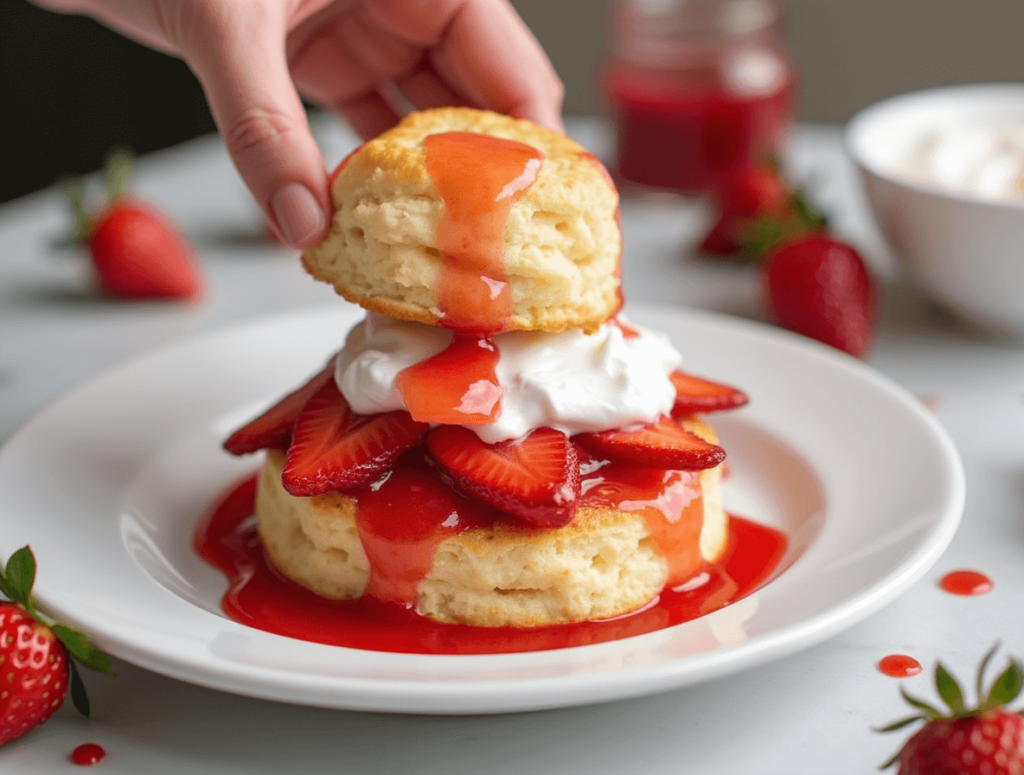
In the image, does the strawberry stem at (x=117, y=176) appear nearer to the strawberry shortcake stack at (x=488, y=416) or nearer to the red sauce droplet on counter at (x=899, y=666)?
the strawberry shortcake stack at (x=488, y=416)

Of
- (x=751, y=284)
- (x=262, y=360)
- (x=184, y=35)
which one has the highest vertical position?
(x=184, y=35)

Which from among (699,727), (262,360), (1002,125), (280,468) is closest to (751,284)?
(1002,125)

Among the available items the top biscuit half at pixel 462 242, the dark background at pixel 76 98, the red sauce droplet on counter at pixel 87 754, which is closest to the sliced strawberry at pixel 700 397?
the top biscuit half at pixel 462 242

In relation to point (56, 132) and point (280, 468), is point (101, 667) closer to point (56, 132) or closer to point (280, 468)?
point (280, 468)

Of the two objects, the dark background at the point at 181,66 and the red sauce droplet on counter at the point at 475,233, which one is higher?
the red sauce droplet on counter at the point at 475,233

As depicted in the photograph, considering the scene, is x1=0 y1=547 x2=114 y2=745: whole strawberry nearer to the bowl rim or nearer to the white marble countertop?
the white marble countertop

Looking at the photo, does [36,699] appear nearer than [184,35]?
Yes

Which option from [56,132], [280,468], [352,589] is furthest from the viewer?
[56,132]
